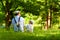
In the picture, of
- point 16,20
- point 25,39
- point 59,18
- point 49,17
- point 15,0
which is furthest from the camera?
point 59,18

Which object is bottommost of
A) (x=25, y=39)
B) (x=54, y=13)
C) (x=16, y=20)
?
(x=25, y=39)

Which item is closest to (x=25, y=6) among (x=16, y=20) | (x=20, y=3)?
(x=20, y=3)

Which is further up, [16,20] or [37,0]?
[37,0]

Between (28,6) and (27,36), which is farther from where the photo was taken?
(28,6)

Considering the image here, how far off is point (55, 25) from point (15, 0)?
12369 millimetres

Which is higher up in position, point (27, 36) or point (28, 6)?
point (28, 6)

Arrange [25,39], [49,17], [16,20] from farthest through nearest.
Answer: [49,17] → [16,20] → [25,39]

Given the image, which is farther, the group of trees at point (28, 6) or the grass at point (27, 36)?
the group of trees at point (28, 6)

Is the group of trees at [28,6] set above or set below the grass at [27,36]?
above

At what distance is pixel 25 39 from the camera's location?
796 cm

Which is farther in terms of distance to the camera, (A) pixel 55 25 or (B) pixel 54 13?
(A) pixel 55 25

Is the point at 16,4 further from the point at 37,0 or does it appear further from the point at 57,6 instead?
the point at 57,6

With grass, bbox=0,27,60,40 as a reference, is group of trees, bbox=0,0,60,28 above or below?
above

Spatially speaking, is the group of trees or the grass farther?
the group of trees
